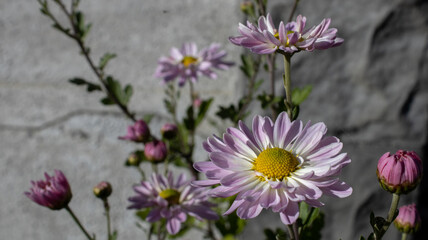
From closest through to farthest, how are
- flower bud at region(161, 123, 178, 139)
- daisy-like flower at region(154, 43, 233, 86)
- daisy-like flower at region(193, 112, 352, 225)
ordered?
daisy-like flower at region(193, 112, 352, 225)
flower bud at region(161, 123, 178, 139)
daisy-like flower at region(154, 43, 233, 86)

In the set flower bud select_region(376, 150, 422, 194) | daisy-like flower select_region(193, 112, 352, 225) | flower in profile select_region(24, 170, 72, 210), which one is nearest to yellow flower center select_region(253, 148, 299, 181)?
daisy-like flower select_region(193, 112, 352, 225)

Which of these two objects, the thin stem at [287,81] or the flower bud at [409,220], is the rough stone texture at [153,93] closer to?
the flower bud at [409,220]

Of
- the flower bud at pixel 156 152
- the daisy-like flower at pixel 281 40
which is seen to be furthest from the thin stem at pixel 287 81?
the flower bud at pixel 156 152

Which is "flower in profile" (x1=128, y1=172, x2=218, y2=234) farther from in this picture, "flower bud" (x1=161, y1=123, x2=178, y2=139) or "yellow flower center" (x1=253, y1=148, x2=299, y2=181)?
"yellow flower center" (x1=253, y1=148, x2=299, y2=181)

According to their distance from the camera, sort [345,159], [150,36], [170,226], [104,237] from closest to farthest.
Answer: [345,159] → [170,226] → [150,36] → [104,237]

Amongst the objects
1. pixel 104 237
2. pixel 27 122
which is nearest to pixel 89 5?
pixel 27 122

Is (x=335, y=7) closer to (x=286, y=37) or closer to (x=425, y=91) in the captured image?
(x=425, y=91)
